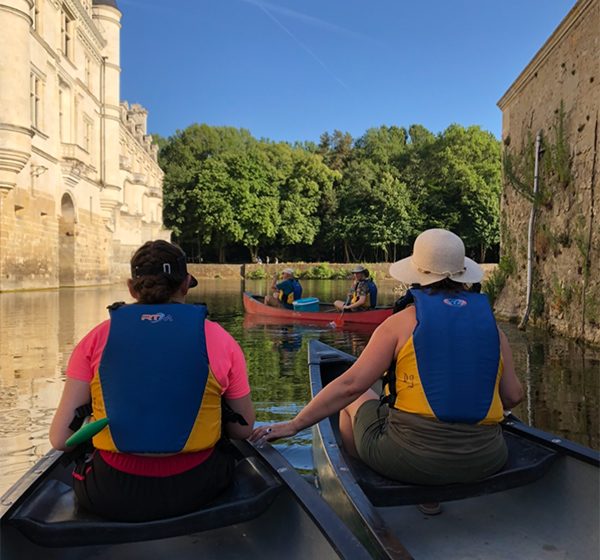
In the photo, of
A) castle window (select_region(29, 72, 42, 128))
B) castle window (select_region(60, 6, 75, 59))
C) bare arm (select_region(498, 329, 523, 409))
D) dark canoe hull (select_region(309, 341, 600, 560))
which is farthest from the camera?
castle window (select_region(60, 6, 75, 59))

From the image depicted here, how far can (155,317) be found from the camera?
235 centimetres

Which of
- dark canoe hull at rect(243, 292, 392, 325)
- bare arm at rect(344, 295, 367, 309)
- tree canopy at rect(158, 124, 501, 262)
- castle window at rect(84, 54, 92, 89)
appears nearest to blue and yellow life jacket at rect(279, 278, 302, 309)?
dark canoe hull at rect(243, 292, 392, 325)

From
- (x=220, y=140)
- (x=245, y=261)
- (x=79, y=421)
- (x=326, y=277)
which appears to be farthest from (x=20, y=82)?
(x=220, y=140)

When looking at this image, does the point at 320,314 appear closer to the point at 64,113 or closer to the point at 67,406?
the point at 67,406

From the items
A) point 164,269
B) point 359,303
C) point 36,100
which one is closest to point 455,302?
Result: point 164,269

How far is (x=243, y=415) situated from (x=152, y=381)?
490 mm

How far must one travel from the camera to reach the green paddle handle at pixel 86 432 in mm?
2287

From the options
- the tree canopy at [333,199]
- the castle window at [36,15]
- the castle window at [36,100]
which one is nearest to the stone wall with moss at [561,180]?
the castle window at [36,100]

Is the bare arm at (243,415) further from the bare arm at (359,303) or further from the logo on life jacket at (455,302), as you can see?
the bare arm at (359,303)

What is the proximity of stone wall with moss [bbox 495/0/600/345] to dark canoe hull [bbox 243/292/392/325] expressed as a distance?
2.94m

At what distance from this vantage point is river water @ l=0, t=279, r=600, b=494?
4840 mm

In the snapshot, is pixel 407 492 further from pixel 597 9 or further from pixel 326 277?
pixel 326 277

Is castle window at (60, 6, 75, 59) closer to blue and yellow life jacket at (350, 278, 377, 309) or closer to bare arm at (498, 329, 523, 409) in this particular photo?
blue and yellow life jacket at (350, 278, 377, 309)

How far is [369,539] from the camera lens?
2.18 meters
